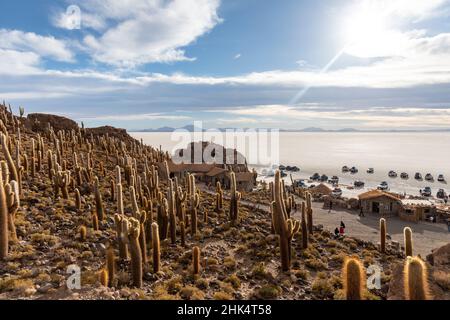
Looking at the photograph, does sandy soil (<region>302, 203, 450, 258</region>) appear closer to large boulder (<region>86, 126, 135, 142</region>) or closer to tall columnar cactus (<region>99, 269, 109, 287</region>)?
tall columnar cactus (<region>99, 269, 109, 287</region>)

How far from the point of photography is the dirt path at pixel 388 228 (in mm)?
27016

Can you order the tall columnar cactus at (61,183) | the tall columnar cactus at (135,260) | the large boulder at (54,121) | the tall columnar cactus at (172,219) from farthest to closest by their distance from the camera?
the large boulder at (54,121) < the tall columnar cactus at (61,183) < the tall columnar cactus at (172,219) < the tall columnar cactus at (135,260)

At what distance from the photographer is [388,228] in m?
32.3

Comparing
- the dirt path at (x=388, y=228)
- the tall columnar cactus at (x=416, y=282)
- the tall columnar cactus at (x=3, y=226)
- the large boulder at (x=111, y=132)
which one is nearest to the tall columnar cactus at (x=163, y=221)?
the tall columnar cactus at (x=3, y=226)

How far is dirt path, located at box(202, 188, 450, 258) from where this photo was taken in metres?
27.0

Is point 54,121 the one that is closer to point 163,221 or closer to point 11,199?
point 163,221

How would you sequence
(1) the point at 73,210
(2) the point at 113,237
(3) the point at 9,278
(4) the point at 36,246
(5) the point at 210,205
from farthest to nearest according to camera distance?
(5) the point at 210,205
(1) the point at 73,210
(2) the point at 113,237
(4) the point at 36,246
(3) the point at 9,278

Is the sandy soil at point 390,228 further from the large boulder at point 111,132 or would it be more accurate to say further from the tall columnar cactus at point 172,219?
the large boulder at point 111,132

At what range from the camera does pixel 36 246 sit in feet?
53.1

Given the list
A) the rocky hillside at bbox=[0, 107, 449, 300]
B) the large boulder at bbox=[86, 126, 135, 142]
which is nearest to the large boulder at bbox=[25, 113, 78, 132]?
the large boulder at bbox=[86, 126, 135, 142]
